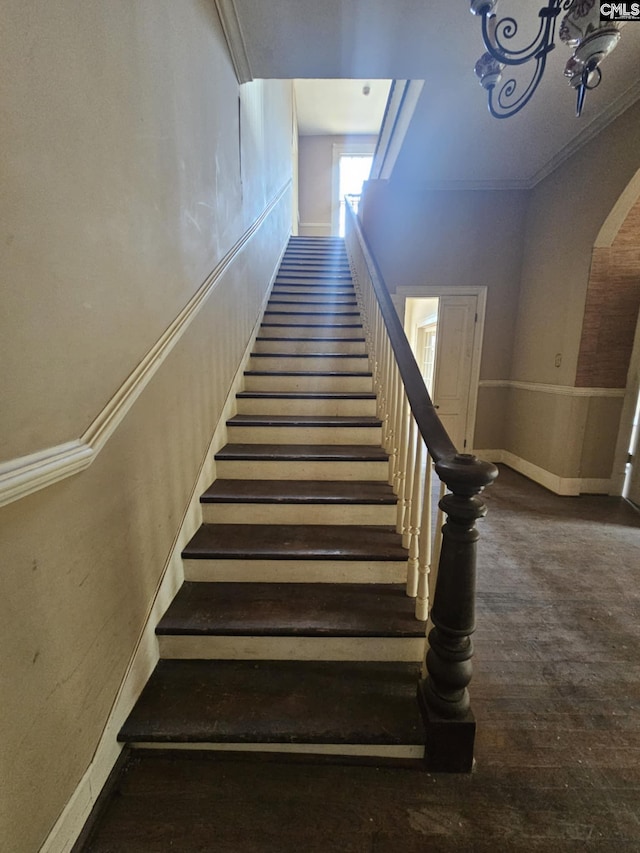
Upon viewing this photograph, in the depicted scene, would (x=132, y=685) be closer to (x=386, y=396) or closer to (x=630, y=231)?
(x=386, y=396)

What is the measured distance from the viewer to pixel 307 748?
1.14 meters

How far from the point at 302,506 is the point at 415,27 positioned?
2.74 meters

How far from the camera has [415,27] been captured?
2.06 meters

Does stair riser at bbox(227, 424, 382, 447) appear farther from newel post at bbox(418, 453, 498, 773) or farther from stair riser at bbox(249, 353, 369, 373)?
newel post at bbox(418, 453, 498, 773)

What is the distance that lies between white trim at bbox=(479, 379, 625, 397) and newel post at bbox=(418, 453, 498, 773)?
9.79 ft

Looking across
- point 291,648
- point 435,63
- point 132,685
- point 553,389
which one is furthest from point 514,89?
point 132,685

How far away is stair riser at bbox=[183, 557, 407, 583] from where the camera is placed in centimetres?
156

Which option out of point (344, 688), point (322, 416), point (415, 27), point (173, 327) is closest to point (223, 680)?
point (344, 688)

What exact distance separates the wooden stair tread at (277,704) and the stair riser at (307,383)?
1.72m

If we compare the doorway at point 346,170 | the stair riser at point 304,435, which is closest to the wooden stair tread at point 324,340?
the stair riser at point 304,435

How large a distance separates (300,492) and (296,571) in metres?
0.40

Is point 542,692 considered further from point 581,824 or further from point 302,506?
point 302,506

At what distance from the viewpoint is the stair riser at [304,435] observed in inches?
87.2

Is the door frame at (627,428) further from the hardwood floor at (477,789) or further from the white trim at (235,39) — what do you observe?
the white trim at (235,39)
